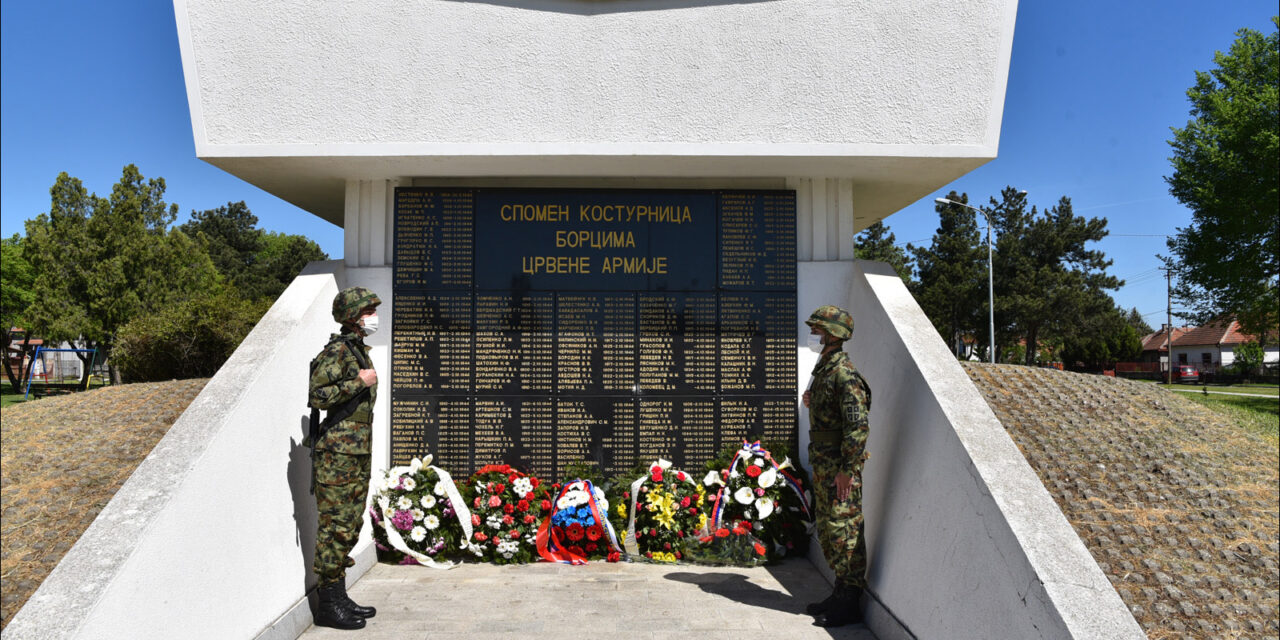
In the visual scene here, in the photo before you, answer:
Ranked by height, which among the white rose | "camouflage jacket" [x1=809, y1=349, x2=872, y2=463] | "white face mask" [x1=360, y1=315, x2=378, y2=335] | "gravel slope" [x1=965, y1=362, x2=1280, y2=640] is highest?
"white face mask" [x1=360, y1=315, x2=378, y2=335]

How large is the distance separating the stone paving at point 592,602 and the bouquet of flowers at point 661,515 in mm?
186

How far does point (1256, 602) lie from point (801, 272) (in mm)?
6152

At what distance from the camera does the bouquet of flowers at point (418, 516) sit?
19.5 feet

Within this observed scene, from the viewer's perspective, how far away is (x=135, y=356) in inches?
530

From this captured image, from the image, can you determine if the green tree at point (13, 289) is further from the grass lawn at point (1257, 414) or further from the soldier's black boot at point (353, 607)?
the grass lawn at point (1257, 414)

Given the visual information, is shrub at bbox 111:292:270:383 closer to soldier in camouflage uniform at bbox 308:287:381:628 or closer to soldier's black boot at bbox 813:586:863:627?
soldier in camouflage uniform at bbox 308:287:381:628

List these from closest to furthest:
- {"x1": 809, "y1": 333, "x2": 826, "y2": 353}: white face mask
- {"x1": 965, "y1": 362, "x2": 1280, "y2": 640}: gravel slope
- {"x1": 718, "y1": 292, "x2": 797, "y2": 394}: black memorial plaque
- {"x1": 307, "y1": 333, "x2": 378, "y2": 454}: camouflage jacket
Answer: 1. {"x1": 307, "y1": 333, "x2": 378, "y2": 454}: camouflage jacket
2. {"x1": 809, "y1": 333, "x2": 826, "y2": 353}: white face mask
3. {"x1": 718, "y1": 292, "x2": 797, "y2": 394}: black memorial plaque
4. {"x1": 965, "y1": 362, "x2": 1280, "y2": 640}: gravel slope

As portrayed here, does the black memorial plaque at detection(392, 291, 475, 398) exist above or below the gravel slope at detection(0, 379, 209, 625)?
above

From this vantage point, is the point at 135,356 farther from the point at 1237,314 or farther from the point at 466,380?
the point at 1237,314

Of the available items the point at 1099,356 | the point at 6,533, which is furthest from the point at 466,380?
the point at 1099,356

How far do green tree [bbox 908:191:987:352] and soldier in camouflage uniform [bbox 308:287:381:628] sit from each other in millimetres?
36491

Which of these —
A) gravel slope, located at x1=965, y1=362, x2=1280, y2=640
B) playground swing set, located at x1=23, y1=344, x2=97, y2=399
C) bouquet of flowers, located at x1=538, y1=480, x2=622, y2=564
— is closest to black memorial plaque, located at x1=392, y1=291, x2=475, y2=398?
bouquet of flowers, located at x1=538, y1=480, x2=622, y2=564

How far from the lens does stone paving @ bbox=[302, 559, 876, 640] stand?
4559 millimetres

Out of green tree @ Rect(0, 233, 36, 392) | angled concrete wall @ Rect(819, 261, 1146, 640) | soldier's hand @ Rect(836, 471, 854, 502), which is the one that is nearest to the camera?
angled concrete wall @ Rect(819, 261, 1146, 640)
